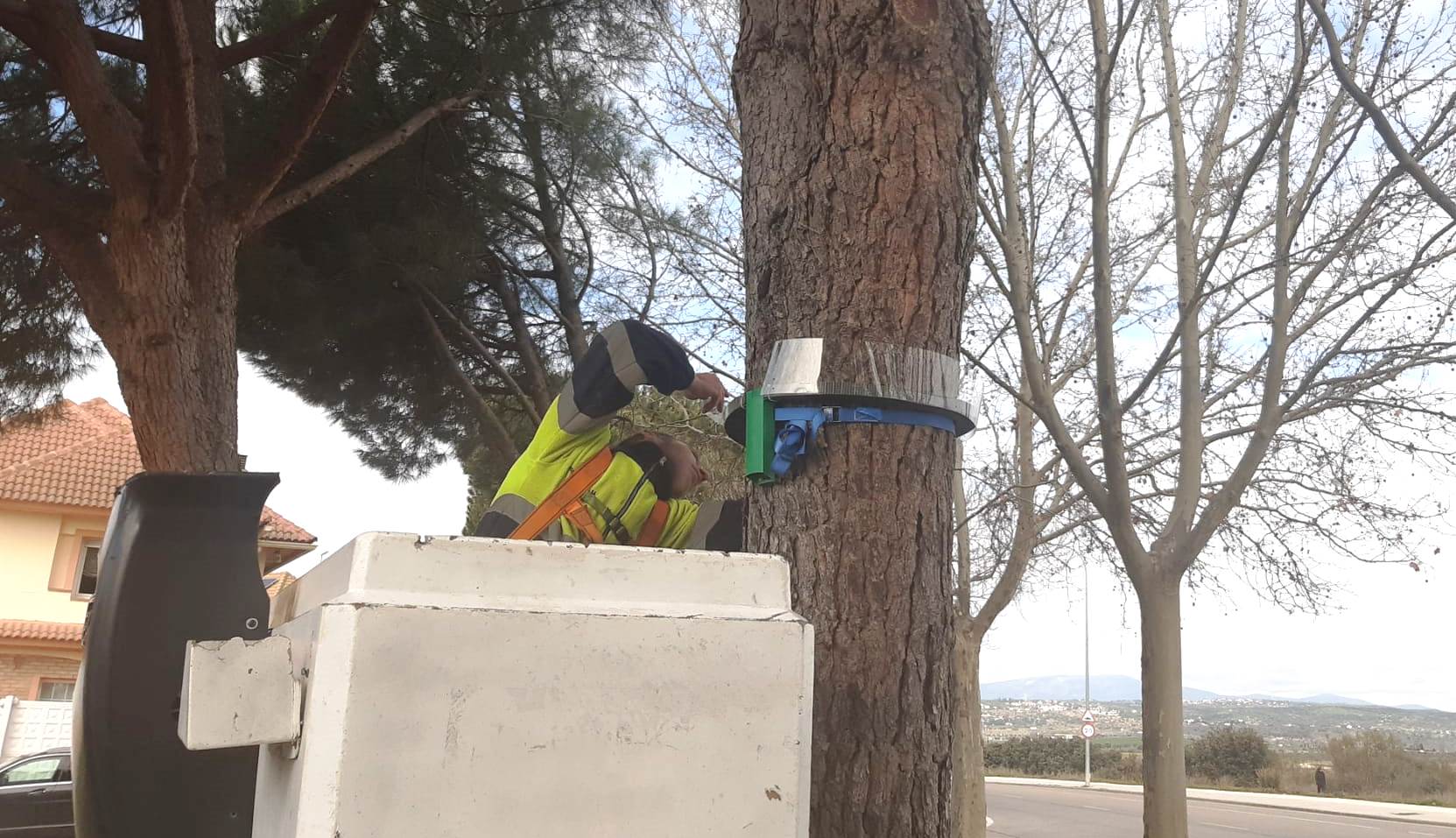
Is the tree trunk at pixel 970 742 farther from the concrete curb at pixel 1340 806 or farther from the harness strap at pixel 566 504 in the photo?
the concrete curb at pixel 1340 806

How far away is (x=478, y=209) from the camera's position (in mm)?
8391

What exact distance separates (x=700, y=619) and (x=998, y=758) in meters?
39.7

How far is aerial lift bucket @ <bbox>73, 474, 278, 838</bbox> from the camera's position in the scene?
5.86 ft

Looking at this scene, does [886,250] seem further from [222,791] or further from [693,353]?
[693,353]

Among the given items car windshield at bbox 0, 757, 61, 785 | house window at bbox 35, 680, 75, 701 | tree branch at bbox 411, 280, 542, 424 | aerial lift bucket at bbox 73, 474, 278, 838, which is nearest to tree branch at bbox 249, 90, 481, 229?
tree branch at bbox 411, 280, 542, 424

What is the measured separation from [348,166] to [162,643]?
16.3 ft

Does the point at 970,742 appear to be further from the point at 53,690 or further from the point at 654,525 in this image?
the point at 53,690

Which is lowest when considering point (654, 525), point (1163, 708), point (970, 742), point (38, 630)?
point (970, 742)

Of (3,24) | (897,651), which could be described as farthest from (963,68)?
(3,24)

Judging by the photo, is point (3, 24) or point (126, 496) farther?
point (3, 24)

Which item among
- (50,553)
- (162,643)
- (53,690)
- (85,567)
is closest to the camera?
(162,643)

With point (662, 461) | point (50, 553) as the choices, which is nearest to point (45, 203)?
point (662, 461)

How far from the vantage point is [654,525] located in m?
2.86

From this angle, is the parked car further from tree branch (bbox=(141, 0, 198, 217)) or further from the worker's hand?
the worker's hand
